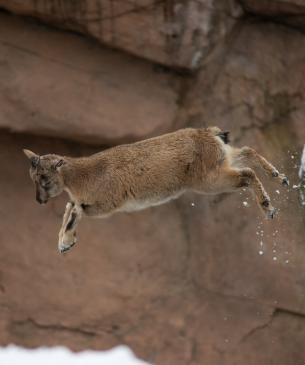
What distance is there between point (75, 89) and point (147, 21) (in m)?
1.03

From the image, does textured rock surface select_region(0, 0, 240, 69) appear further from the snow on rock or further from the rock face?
the snow on rock

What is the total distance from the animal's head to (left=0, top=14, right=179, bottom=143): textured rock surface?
181cm

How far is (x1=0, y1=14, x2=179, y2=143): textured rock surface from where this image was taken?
315 inches

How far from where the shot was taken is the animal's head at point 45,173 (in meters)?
6.29

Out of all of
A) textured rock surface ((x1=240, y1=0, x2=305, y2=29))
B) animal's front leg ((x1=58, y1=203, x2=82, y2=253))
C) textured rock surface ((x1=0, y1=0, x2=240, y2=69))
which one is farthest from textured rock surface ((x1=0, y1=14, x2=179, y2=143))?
animal's front leg ((x1=58, y1=203, x2=82, y2=253))

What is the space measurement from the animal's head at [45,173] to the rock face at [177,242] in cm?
184

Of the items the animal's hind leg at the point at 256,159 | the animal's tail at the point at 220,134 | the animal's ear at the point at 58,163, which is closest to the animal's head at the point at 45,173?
the animal's ear at the point at 58,163

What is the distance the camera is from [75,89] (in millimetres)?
8141

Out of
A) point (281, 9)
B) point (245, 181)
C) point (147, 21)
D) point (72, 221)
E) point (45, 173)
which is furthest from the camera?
point (281, 9)

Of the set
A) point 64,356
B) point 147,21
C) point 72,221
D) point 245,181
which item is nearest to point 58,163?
point 72,221

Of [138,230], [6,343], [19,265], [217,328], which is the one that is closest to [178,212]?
[138,230]

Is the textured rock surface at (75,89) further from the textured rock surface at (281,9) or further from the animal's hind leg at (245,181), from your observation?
the animal's hind leg at (245,181)

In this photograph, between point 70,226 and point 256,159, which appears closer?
point 70,226

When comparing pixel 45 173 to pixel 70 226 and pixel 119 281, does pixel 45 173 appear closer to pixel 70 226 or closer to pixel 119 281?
pixel 70 226
